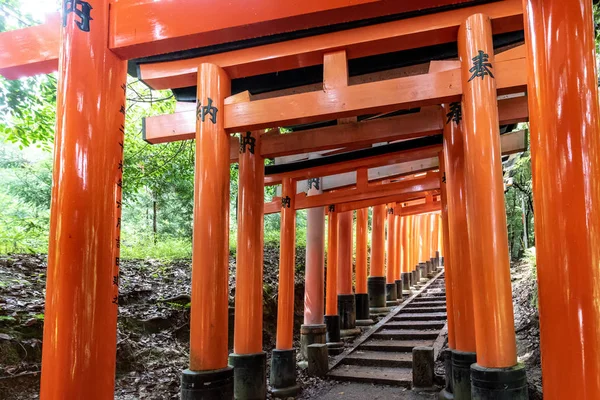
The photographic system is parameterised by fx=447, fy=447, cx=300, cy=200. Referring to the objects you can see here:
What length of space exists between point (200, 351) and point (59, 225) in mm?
2396

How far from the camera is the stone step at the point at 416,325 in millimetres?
10664

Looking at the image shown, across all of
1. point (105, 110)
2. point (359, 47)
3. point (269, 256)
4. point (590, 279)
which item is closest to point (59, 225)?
point (105, 110)

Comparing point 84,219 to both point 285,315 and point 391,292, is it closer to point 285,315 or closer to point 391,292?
point 285,315

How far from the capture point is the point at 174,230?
14.5m

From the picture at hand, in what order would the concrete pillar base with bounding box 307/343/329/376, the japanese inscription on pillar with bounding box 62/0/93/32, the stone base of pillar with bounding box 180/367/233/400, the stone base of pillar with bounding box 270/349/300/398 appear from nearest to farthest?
the japanese inscription on pillar with bounding box 62/0/93/32 < the stone base of pillar with bounding box 180/367/233/400 < the stone base of pillar with bounding box 270/349/300/398 < the concrete pillar base with bounding box 307/343/329/376

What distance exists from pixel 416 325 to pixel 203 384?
748 centimetres

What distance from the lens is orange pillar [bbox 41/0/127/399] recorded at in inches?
99.2

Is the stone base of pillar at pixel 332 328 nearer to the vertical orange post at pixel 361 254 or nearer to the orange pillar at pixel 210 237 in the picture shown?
the vertical orange post at pixel 361 254

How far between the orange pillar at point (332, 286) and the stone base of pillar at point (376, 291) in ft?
9.15

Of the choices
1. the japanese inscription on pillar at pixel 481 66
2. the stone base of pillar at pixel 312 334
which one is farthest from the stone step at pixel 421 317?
the japanese inscription on pillar at pixel 481 66

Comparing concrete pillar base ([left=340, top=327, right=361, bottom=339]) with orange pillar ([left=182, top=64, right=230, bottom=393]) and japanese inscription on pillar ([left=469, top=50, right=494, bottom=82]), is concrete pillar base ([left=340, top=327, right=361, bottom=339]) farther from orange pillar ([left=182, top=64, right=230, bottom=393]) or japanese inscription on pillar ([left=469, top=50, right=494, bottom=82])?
japanese inscription on pillar ([left=469, top=50, right=494, bottom=82])

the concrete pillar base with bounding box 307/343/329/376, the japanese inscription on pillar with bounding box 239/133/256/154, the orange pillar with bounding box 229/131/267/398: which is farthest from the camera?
the concrete pillar base with bounding box 307/343/329/376

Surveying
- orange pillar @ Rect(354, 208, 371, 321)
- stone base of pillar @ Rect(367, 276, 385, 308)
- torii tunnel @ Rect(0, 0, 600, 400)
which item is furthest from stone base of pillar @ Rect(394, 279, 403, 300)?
torii tunnel @ Rect(0, 0, 600, 400)

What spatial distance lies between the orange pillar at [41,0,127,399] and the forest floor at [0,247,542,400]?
375cm
